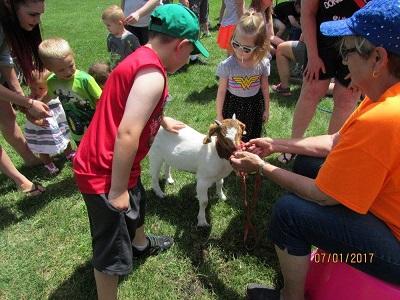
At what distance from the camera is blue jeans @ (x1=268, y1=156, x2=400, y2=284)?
189cm

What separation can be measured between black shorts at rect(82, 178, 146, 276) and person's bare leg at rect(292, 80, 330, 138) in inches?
82.2

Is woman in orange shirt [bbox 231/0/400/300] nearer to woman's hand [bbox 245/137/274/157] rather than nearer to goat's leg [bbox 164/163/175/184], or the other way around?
woman's hand [bbox 245/137/274/157]

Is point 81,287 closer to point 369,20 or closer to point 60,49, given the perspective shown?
point 60,49

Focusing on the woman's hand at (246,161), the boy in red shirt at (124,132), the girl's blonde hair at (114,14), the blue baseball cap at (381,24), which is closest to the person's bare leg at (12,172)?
the boy in red shirt at (124,132)

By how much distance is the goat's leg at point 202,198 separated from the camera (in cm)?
306

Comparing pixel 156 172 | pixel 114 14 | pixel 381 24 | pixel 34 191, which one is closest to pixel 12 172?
pixel 34 191

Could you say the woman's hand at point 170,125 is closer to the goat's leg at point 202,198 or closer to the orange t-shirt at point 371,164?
the goat's leg at point 202,198

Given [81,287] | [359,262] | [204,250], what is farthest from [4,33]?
[359,262]

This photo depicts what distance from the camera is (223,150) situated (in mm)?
2777

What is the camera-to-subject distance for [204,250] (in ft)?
9.69

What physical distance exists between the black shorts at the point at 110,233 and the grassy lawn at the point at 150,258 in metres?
0.52

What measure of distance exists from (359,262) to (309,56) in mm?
2017

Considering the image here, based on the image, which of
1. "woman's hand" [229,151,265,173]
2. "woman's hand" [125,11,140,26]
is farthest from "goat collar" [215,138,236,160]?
"woman's hand" [125,11,140,26]
